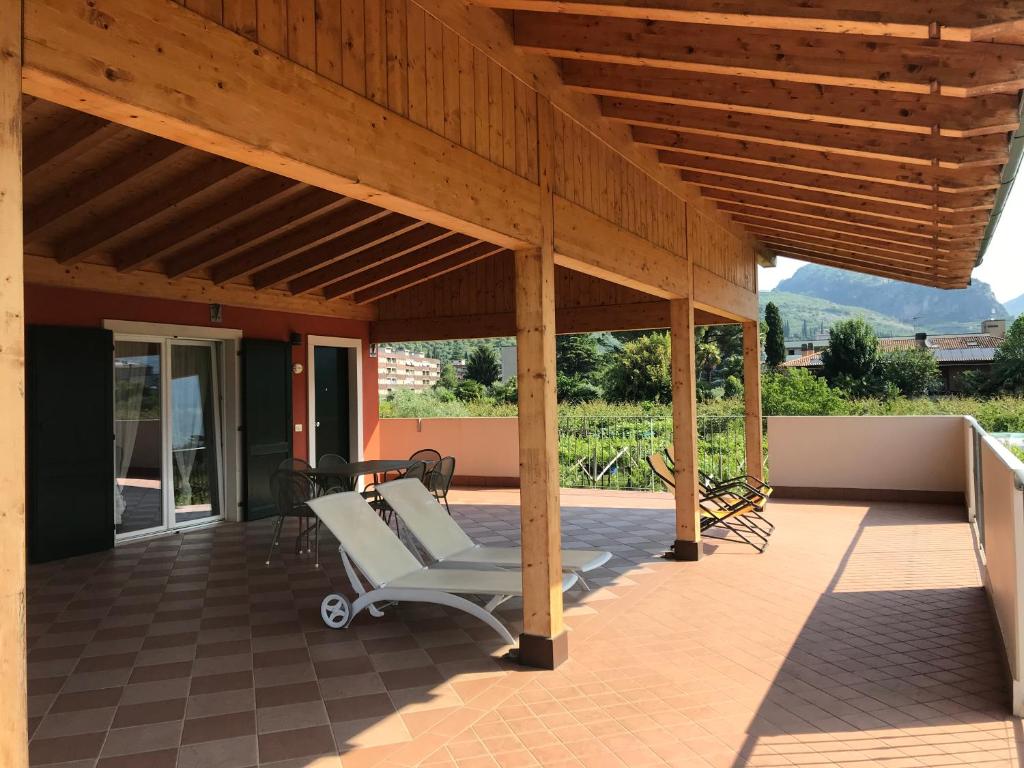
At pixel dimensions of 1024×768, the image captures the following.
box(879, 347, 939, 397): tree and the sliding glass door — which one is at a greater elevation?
box(879, 347, 939, 397): tree

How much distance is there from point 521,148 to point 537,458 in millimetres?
1723

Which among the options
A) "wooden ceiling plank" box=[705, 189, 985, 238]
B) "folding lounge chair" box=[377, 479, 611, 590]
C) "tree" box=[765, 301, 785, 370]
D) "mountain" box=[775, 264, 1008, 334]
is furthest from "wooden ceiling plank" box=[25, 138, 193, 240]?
"mountain" box=[775, 264, 1008, 334]

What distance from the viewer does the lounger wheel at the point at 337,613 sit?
15.8ft

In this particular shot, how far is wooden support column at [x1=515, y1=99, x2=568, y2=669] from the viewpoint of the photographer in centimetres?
418

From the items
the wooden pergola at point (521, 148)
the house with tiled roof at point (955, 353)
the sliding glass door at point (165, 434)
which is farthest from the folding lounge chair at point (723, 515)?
the house with tiled roof at point (955, 353)

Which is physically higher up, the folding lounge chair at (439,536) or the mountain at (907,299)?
the mountain at (907,299)

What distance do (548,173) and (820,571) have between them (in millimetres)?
4038

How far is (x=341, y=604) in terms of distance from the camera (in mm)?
4859

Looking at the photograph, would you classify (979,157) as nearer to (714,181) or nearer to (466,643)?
(714,181)

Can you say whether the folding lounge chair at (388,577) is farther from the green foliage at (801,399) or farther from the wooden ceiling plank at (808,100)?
the green foliage at (801,399)

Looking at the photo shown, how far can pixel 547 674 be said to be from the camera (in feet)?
13.2

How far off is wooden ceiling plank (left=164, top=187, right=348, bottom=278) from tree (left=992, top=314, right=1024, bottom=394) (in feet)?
104

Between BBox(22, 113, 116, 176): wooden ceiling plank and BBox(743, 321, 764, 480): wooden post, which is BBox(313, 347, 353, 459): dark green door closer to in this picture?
BBox(22, 113, 116, 176): wooden ceiling plank

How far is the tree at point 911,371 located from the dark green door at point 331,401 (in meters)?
30.8
